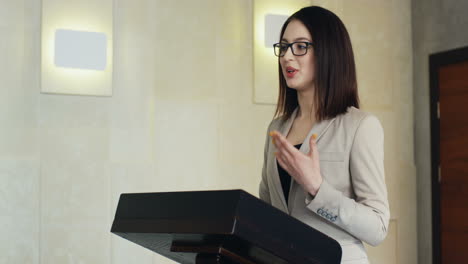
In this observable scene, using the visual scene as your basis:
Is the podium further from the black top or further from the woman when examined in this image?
the black top

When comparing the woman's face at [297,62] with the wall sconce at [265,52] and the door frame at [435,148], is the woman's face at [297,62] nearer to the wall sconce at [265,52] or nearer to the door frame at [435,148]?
the wall sconce at [265,52]

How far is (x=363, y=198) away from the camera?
1574 mm

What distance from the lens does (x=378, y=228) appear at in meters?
1.51

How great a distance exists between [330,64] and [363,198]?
39 cm

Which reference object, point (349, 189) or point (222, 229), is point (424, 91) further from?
point (222, 229)

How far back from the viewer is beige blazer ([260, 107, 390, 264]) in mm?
1479

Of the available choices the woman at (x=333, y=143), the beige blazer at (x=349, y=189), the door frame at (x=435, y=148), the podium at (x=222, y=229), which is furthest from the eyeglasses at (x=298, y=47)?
the door frame at (x=435, y=148)

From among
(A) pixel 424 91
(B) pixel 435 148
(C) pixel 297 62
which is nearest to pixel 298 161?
(C) pixel 297 62

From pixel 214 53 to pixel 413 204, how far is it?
2.31 meters

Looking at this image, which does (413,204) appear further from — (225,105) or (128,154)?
(128,154)

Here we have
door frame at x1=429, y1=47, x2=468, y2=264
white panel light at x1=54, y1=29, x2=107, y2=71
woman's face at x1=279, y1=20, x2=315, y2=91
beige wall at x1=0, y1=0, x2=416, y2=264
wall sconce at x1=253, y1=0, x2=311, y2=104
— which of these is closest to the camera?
woman's face at x1=279, y1=20, x2=315, y2=91

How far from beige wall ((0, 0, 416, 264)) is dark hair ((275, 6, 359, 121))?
2889 mm

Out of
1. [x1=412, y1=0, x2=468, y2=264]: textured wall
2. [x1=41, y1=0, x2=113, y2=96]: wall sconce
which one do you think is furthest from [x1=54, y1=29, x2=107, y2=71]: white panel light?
[x1=412, y1=0, x2=468, y2=264]: textured wall

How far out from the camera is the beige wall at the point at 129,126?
4.18 m
